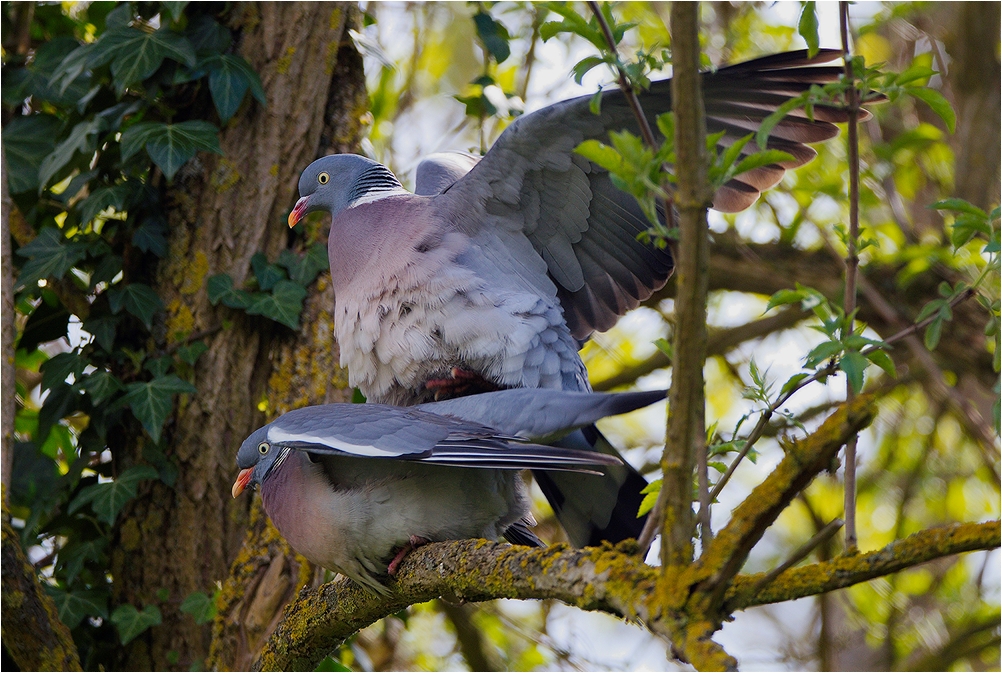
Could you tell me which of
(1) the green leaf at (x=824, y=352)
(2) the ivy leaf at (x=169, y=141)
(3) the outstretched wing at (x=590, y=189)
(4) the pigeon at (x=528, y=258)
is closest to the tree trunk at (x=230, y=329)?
(2) the ivy leaf at (x=169, y=141)

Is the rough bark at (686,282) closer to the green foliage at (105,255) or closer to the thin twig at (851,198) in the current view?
the thin twig at (851,198)

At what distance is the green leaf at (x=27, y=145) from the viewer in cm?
314

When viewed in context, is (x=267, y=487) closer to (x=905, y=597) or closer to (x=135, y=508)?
(x=135, y=508)

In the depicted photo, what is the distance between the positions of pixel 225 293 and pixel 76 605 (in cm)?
105

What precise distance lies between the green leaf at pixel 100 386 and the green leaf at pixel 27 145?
72cm

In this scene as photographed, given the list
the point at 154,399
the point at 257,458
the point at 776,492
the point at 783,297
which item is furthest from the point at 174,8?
the point at 776,492

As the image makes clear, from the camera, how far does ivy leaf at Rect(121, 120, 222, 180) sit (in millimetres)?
2926

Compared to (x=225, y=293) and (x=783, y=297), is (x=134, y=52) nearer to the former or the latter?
(x=225, y=293)

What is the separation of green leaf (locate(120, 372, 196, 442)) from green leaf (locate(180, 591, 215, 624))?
1.58 ft

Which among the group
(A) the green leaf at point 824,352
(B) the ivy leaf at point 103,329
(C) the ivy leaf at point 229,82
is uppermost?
(C) the ivy leaf at point 229,82

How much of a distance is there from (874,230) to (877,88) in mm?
2602

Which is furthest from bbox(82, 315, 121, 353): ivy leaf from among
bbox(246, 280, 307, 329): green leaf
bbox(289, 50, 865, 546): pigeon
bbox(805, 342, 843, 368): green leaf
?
bbox(805, 342, 843, 368): green leaf

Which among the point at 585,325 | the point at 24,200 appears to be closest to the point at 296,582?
the point at 585,325

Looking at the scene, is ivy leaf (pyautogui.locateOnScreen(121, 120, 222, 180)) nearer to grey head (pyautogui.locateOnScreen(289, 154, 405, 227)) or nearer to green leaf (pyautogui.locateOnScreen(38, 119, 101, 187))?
green leaf (pyautogui.locateOnScreen(38, 119, 101, 187))
